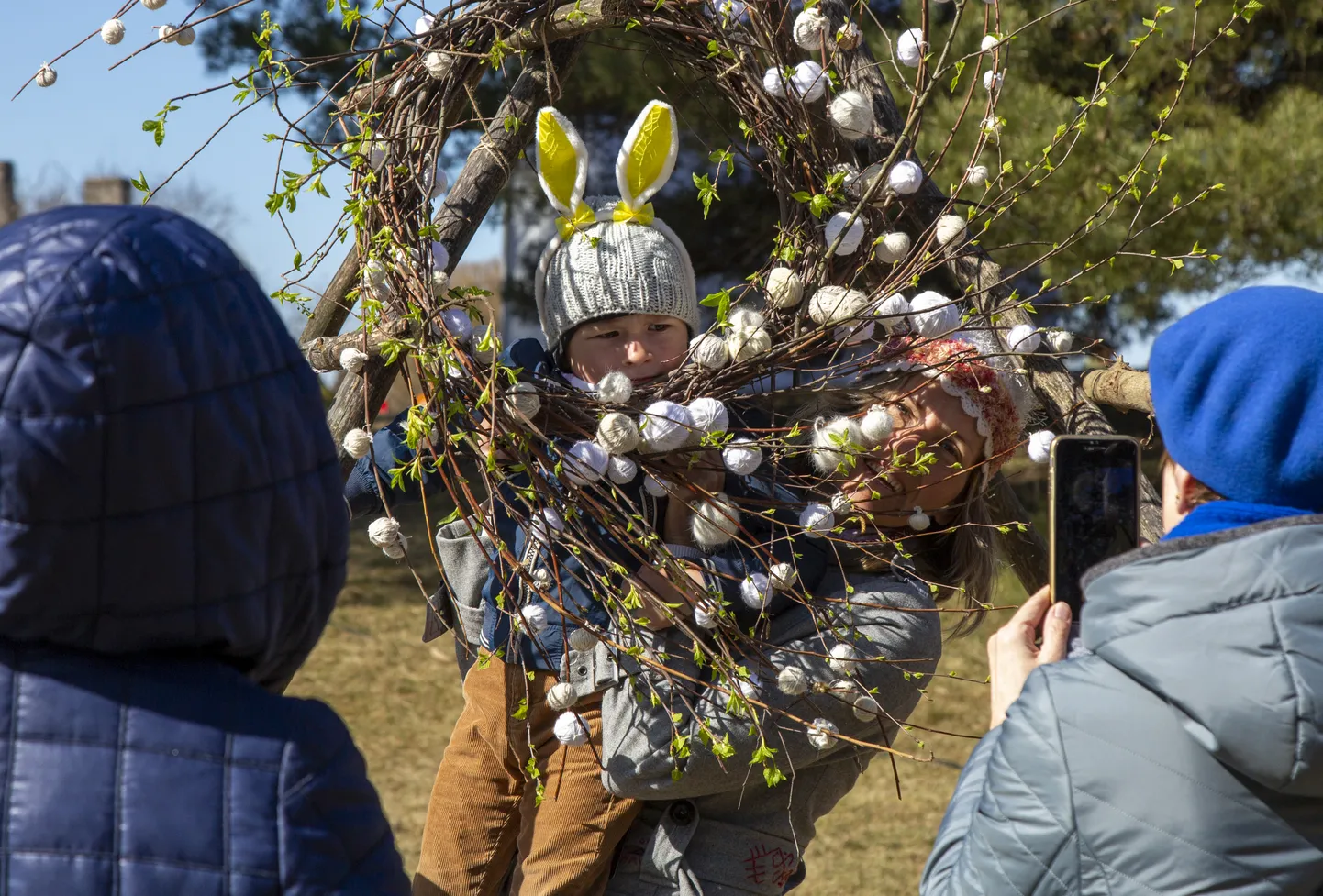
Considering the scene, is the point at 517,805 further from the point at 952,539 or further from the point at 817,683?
the point at 952,539

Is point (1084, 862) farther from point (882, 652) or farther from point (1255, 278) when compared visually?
point (1255, 278)

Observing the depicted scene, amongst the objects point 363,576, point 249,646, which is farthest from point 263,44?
point 363,576

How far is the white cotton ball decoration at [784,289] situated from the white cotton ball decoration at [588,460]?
0.32 metres

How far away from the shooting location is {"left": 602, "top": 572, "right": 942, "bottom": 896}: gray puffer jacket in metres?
1.53

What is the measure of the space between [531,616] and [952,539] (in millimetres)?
657

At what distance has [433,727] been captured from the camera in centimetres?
555

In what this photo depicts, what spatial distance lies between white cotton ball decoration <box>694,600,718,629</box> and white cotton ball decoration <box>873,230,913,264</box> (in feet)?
1.71

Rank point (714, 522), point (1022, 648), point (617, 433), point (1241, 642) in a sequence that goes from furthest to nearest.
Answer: point (714, 522)
point (617, 433)
point (1022, 648)
point (1241, 642)

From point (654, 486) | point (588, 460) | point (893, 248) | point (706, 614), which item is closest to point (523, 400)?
point (588, 460)

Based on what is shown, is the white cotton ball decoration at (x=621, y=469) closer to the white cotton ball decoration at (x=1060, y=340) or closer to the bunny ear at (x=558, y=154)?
the bunny ear at (x=558, y=154)

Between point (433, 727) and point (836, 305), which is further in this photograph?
point (433, 727)

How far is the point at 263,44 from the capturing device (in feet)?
5.32

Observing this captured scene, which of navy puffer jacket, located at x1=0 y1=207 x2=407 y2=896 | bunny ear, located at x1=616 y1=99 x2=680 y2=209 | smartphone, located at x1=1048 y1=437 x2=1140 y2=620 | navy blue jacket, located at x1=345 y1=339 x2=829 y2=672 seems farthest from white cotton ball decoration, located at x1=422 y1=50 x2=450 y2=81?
smartphone, located at x1=1048 y1=437 x2=1140 y2=620

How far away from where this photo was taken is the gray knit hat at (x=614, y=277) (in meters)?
1.68
